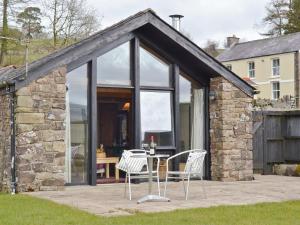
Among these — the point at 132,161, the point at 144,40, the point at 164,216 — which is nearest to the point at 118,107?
the point at 144,40

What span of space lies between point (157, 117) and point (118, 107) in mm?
1974

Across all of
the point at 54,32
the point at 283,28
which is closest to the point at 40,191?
the point at 54,32

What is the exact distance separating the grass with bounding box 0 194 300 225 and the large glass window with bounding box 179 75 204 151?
15.5 ft

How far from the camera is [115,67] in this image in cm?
1185

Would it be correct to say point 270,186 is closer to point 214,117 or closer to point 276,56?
point 214,117

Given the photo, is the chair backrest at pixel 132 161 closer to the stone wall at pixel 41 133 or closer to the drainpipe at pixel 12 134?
the stone wall at pixel 41 133

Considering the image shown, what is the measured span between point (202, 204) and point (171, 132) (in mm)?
4247

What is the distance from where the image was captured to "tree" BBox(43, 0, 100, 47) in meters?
23.2

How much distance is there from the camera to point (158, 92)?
1237 centimetres

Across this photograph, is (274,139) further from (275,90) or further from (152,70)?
(275,90)

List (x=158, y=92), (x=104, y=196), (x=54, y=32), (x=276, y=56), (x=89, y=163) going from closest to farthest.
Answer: (x=104, y=196), (x=89, y=163), (x=158, y=92), (x=54, y=32), (x=276, y=56)

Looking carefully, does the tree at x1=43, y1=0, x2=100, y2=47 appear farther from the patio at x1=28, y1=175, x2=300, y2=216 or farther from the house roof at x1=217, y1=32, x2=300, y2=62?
the house roof at x1=217, y1=32, x2=300, y2=62

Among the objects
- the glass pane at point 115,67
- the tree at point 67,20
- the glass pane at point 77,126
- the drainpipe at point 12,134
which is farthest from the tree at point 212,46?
the drainpipe at point 12,134

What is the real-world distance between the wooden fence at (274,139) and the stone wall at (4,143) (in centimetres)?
727
